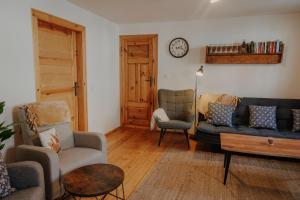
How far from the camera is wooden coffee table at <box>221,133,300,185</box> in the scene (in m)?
2.42

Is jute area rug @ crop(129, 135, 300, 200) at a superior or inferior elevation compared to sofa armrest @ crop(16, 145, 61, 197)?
inferior

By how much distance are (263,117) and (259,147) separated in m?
1.12

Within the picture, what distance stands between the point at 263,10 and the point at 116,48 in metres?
2.80

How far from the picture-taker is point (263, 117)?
11.5 feet

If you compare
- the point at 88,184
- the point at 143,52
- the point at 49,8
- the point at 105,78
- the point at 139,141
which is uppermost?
the point at 49,8

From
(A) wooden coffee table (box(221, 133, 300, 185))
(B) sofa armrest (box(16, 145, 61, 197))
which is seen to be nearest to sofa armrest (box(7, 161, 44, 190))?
(B) sofa armrest (box(16, 145, 61, 197))

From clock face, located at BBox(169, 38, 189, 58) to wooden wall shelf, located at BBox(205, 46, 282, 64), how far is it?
483 mm

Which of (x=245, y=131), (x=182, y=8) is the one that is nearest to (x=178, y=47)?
(x=182, y=8)

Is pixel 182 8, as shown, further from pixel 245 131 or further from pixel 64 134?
pixel 64 134

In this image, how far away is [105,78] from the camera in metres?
4.36

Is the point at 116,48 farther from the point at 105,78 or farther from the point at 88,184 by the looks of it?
the point at 88,184

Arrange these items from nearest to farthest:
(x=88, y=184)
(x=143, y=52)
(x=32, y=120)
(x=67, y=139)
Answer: (x=88, y=184)
(x=32, y=120)
(x=67, y=139)
(x=143, y=52)

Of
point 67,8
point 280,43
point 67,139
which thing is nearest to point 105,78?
point 67,8

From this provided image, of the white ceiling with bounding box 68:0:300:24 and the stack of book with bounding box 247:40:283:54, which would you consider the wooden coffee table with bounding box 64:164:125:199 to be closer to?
the white ceiling with bounding box 68:0:300:24
